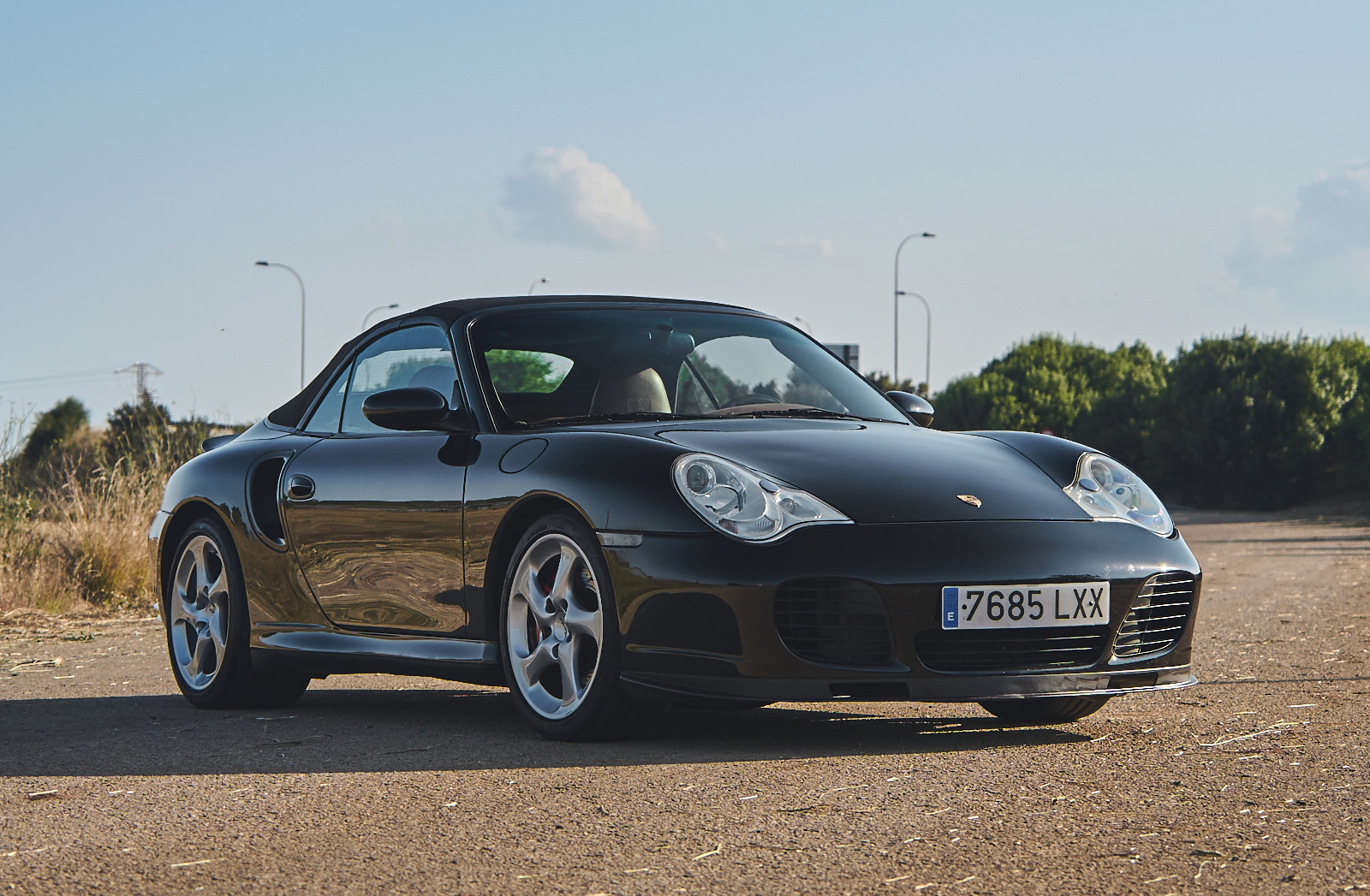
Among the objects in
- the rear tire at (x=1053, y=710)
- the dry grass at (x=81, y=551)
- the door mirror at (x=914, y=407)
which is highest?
the door mirror at (x=914, y=407)

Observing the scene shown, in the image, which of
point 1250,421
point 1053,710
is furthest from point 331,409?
point 1250,421

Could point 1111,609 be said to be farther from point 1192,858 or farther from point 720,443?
point 1192,858

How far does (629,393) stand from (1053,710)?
1.86 m

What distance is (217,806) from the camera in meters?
4.50

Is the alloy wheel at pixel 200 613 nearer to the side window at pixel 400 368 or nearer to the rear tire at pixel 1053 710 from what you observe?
the side window at pixel 400 368

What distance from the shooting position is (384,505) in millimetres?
6234

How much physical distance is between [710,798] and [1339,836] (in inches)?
59.5

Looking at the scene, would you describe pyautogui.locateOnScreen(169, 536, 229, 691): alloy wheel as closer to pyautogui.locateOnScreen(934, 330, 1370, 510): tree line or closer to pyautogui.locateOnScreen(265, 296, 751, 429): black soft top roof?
pyautogui.locateOnScreen(265, 296, 751, 429): black soft top roof

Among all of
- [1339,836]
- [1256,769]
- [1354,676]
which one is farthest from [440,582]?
[1354,676]

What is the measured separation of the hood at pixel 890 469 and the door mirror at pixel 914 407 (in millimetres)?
819

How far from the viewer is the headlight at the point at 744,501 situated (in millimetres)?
5145

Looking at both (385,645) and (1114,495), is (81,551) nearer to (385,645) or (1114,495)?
(385,645)

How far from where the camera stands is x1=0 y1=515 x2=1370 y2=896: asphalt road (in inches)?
142

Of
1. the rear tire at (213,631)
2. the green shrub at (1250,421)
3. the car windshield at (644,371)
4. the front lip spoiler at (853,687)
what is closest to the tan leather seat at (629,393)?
the car windshield at (644,371)
